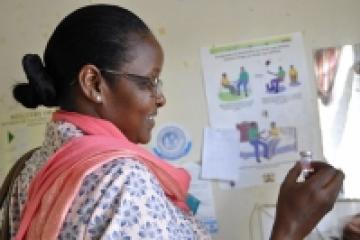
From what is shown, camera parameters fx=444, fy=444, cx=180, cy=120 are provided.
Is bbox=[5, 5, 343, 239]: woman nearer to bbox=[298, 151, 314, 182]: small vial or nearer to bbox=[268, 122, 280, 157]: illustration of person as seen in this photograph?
bbox=[298, 151, 314, 182]: small vial

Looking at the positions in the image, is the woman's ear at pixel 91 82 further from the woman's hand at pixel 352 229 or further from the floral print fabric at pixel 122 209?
the woman's hand at pixel 352 229

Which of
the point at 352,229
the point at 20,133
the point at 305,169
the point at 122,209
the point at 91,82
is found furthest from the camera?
the point at 20,133

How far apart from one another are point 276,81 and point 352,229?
0.47 meters

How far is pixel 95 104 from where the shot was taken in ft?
2.52

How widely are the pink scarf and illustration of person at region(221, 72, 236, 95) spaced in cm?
66

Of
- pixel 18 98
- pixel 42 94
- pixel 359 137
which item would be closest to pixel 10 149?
pixel 18 98

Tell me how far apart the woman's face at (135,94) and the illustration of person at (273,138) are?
62cm

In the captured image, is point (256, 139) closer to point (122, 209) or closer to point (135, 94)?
point (135, 94)

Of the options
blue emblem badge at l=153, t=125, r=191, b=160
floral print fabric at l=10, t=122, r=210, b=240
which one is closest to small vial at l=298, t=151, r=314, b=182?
floral print fabric at l=10, t=122, r=210, b=240

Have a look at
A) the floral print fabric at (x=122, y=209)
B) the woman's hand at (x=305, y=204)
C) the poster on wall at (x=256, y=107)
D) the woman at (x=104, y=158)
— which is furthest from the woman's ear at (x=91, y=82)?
the poster on wall at (x=256, y=107)

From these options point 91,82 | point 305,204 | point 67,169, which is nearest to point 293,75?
point 305,204

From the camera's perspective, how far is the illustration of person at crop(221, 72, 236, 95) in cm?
138

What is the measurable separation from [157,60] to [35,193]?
0.31 meters

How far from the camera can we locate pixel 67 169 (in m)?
0.67
